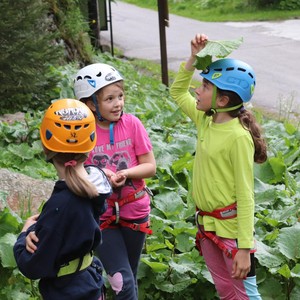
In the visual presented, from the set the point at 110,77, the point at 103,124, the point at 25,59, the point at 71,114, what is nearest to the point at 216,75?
the point at 110,77

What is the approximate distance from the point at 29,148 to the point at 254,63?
1018cm

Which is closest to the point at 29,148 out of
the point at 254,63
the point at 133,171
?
the point at 133,171

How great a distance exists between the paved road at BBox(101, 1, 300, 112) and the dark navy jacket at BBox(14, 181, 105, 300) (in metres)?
8.00

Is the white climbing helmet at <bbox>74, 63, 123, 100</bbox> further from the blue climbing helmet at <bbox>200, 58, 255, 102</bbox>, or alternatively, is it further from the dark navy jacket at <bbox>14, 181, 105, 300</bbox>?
the dark navy jacket at <bbox>14, 181, 105, 300</bbox>

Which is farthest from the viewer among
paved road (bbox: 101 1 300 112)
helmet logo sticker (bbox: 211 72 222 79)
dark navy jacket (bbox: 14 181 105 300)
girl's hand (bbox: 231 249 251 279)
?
paved road (bbox: 101 1 300 112)

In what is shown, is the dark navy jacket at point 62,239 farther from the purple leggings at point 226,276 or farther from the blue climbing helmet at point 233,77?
the blue climbing helmet at point 233,77

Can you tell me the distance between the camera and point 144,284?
14.4ft

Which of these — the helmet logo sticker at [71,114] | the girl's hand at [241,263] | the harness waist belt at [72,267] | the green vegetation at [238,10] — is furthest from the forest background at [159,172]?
the green vegetation at [238,10]

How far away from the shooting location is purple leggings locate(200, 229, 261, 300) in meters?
3.59

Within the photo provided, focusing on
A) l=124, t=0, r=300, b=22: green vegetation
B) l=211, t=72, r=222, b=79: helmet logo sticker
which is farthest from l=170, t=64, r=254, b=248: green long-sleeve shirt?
l=124, t=0, r=300, b=22: green vegetation

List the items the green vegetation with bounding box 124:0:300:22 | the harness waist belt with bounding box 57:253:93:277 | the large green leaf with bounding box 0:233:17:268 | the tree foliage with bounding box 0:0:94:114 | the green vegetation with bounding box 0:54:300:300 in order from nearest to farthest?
the harness waist belt with bounding box 57:253:93:277 < the large green leaf with bounding box 0:233:17:268 < the green vegetation with bounding box 0:54:300:300 < the tree foliage with bounding box 0:0:94:114 < the green vegetation with bounding box 124:0:300:22

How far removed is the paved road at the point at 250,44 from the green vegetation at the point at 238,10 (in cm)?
83

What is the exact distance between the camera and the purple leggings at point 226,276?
3.59 m

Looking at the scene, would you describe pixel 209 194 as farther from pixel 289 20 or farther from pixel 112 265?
pixel 289 20
